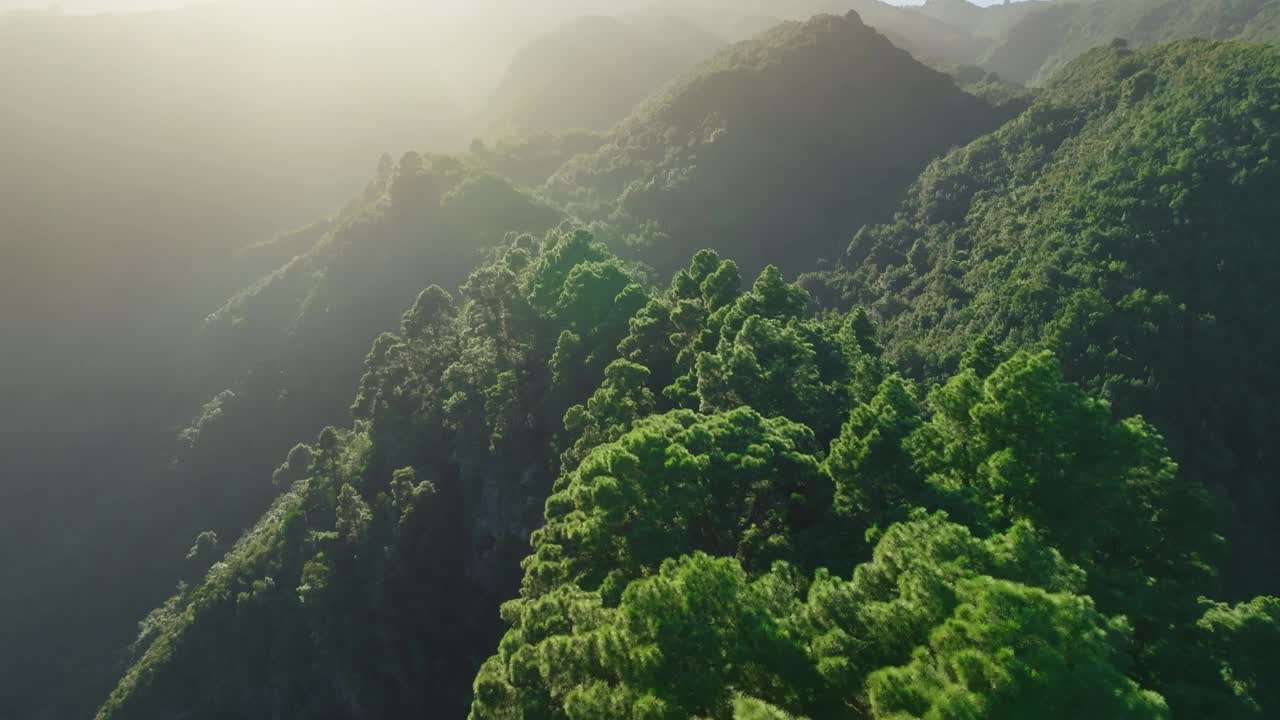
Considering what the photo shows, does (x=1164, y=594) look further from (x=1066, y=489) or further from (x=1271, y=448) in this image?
(x=1271, y=448)

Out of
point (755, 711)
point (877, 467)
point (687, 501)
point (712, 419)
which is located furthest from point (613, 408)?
point (755, 711)

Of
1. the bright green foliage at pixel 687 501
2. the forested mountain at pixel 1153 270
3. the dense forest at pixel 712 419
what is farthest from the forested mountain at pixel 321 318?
the bright green foliage at pixel 687 501

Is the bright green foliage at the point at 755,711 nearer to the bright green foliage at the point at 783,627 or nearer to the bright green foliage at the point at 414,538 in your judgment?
the bright green foliage at the point at 783,627

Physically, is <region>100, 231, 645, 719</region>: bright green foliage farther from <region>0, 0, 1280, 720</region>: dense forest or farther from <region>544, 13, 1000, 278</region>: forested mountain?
<region>544, 13, 1000, 278</region>: forested mountain

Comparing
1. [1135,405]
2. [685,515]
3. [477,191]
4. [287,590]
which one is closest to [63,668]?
[287,590]

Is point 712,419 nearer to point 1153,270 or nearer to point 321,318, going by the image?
point 1153,270

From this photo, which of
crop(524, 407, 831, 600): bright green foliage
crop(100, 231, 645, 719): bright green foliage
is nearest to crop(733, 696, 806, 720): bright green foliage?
crop(524, 407, 831, 600): bright green foliage
